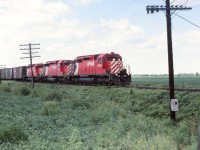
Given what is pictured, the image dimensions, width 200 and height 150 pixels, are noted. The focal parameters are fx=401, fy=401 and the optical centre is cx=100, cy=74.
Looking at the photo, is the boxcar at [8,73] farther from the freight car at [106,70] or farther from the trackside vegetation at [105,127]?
the trackside vegetation at [105,127]

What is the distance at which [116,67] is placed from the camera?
46469mm

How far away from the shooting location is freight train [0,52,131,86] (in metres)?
46.4

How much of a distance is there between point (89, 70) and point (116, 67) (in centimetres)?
561

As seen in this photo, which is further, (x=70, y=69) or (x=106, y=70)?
(x=70, y=69)

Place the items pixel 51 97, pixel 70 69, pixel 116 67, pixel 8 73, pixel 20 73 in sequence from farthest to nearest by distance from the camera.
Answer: pixel 8 73, pixel 20 73, pixel 70 69, pixel 116 67, pixel 51 97

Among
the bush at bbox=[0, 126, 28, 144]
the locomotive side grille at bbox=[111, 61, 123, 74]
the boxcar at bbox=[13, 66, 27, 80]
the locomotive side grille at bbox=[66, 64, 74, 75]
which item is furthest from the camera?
the boxcar at bbox=[13, 66, 27, 80]

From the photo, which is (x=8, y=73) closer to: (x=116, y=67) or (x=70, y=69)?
(x=70, y=69)

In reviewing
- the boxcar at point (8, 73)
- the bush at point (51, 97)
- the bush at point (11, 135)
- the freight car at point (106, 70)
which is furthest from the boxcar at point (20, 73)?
the bush at point (11, 135)

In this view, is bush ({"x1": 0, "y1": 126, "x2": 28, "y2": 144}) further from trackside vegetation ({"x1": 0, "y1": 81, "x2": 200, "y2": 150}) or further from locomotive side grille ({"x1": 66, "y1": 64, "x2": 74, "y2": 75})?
locomotive side grille ({"x1": 66, "y1": 64, "x2": 74, "y2": 75})

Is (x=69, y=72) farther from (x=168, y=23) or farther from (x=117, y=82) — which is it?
(x=168, y=23)

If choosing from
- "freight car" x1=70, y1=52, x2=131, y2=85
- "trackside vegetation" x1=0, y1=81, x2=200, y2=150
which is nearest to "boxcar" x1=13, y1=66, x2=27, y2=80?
"freight car" x1=70, y1=52, x2=131, y2=85

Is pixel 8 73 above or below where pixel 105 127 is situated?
above

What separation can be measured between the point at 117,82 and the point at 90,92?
336 cm

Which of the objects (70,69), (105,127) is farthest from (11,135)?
(70,69)
